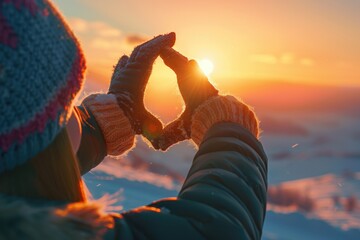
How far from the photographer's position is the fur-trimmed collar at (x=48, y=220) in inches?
23.6

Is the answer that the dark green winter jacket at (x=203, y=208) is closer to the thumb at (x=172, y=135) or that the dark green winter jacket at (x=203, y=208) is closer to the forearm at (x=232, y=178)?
the forearm at (x=232, y=178)

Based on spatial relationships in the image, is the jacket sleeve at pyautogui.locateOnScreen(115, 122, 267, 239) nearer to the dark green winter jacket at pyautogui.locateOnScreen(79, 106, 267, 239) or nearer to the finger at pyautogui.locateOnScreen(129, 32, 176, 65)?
the dark green winter jacket at pyautogui.locateOnScreen(79, 106, 267, 239)

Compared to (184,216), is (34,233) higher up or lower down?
lower down

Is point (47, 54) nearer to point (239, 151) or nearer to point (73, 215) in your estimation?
point (73, 215)

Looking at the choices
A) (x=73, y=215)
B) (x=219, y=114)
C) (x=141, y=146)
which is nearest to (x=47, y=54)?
(x=73, y=215)

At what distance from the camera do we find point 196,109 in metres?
1.44

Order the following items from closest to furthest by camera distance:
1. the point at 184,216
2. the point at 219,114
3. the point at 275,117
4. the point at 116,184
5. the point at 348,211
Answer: the point at 184,216 → the point at 219,114 → the point at 348,211 → the point at 116,184 → the point at 275,117

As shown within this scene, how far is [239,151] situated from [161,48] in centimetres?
61

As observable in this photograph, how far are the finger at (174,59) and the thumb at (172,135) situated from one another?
0.17 metres

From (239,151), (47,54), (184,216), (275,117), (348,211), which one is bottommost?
(184,216)

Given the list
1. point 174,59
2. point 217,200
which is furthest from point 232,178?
point 174,59

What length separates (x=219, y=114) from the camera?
132 centimetres

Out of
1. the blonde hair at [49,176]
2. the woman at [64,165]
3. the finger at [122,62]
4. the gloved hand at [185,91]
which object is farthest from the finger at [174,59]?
the blonde hair at [49,176]

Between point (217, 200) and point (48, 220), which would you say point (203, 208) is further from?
point (48, 220)
